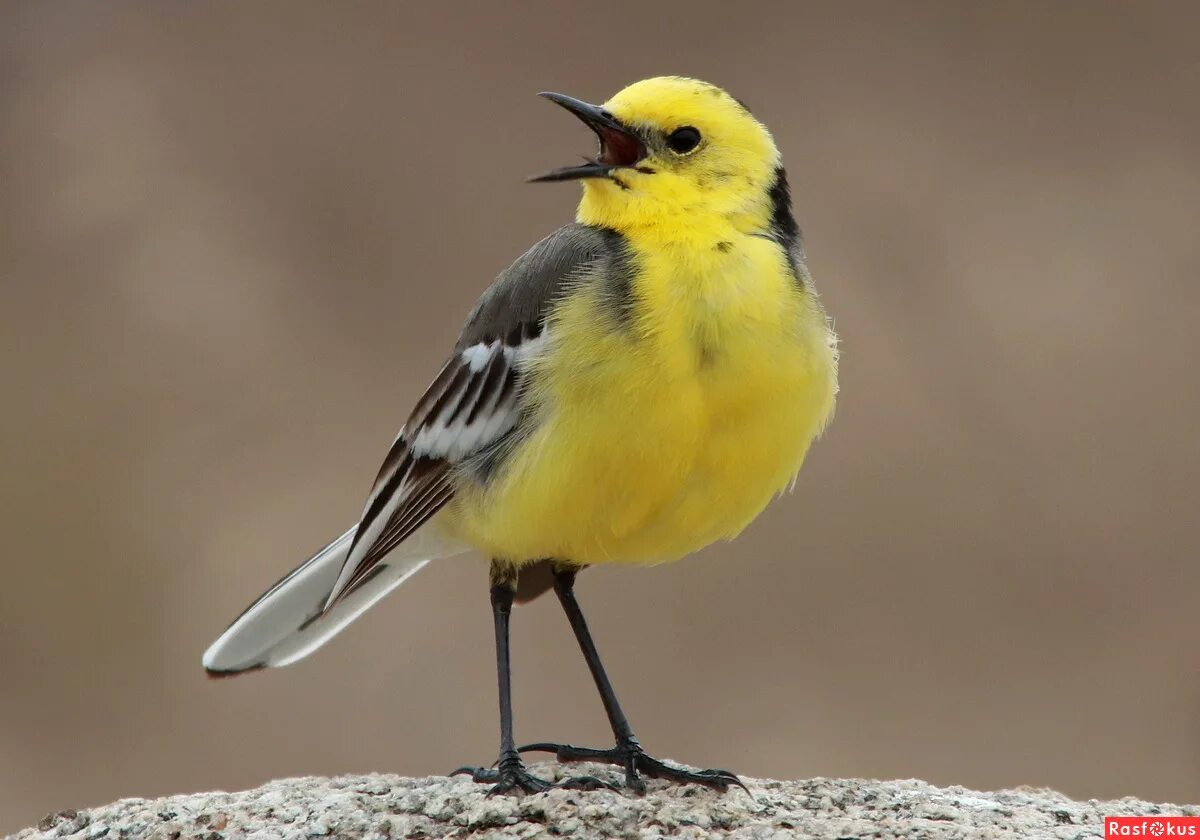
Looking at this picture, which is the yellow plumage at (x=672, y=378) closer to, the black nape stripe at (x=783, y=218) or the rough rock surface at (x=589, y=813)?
the black nape stripe at (x=783, y=218)

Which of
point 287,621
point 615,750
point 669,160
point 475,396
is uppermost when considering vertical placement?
point 669,160

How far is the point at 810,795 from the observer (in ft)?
17.2

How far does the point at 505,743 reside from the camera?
5.26 metres

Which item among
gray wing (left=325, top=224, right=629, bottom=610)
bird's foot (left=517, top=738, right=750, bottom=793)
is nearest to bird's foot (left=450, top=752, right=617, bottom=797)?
bird's foot (left=517, top=738, right=750, bottom=793)

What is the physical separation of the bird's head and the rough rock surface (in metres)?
1.90

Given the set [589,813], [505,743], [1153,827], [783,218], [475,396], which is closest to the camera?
[589,813]

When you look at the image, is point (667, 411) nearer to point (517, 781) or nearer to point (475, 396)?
point (475, 396)

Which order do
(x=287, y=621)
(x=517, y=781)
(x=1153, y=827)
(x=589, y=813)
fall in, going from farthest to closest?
(x=287, y=621) → (x=517, y=781) → (x=1153, y=827) → (x=589, y=813)

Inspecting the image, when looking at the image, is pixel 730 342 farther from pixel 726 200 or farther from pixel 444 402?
pixel 444 402

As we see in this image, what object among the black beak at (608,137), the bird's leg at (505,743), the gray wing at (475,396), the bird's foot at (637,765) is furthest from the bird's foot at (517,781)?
the black beak at (608,137)

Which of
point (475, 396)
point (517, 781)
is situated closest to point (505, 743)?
point (517, 781)

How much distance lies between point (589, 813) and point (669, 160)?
7.07ft

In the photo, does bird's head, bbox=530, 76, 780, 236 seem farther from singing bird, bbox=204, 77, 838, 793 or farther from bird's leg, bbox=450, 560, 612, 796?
bird's leg, bbox=450, 560, 612, 796

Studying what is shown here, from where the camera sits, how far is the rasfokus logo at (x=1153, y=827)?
491 cm
